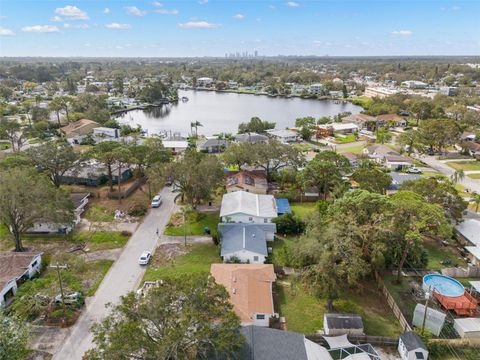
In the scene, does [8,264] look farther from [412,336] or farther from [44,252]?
[412,336]

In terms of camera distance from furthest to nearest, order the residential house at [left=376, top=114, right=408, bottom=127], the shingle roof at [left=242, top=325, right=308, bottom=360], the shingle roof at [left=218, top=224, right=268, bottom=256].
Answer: the residential house at [left=376, top=114, right=408, bottom=127] < the shingle roof at [left=218, top=224, right=268, bottom=256] < the shingle roof at [left=242, top=325, right=308, bottom=360]

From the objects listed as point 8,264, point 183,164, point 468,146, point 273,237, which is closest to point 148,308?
point 8,264

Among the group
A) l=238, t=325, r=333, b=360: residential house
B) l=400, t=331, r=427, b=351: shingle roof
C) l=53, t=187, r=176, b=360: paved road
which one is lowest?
l=53, t=187, r=176, b=360: paved road

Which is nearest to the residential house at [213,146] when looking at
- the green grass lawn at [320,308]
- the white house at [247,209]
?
the white house at [247,209]

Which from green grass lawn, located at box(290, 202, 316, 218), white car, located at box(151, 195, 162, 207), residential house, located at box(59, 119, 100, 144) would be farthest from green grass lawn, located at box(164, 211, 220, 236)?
residential house, located at box(59, 119, 100, 144)

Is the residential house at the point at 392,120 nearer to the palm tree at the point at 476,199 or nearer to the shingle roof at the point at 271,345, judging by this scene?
the palm tree at the point at 476,199

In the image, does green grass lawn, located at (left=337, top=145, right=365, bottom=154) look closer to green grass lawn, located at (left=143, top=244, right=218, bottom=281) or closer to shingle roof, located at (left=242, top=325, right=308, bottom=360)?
green grass lawn, located at (left=143, top=244, right=218, bottom=281)
